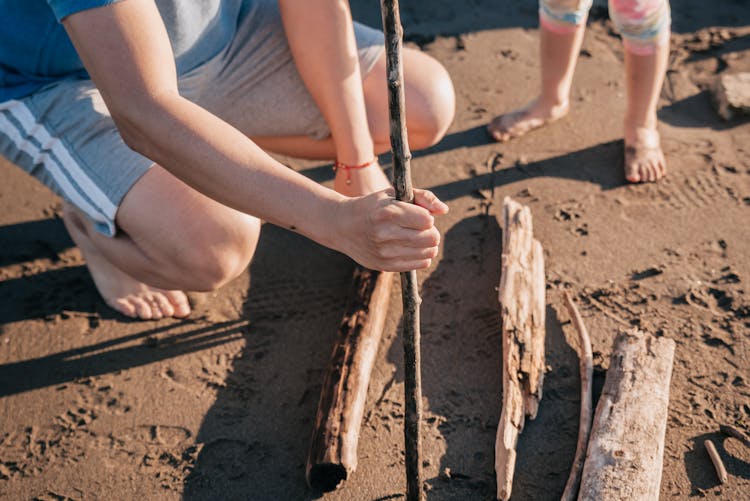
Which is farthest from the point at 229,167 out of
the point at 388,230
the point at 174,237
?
the point at 174,237

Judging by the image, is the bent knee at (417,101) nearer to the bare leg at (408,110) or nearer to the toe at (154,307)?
the bare leg at (408,110)

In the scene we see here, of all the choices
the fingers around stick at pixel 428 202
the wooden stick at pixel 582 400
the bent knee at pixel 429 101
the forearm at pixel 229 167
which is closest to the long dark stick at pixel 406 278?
the fingers around stick at pixel 428 202

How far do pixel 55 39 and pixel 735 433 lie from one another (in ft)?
7.82

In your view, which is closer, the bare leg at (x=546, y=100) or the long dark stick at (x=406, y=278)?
the long dark stick at (x=406, y=278)

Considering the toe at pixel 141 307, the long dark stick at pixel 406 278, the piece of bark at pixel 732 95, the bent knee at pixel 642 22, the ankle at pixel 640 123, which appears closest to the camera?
the long dark stick at pixel 406 278

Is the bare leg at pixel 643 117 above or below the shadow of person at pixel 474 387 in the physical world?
above

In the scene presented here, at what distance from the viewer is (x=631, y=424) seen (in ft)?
7.18

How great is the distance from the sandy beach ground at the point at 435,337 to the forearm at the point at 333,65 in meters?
0.56

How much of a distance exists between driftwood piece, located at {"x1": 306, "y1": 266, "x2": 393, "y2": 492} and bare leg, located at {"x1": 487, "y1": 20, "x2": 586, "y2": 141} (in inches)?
43.8

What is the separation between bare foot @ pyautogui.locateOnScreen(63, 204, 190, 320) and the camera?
2818 mm

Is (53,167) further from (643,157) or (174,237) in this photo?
(643,157)

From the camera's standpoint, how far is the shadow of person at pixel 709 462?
2199 mm

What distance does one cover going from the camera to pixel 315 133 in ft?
9.38

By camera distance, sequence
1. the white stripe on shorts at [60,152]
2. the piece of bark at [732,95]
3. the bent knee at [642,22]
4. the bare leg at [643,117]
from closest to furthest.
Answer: the white stripe on shorts at [60,152] < the bent knee at [642,22] < the bare leg at [643,117] < the piece of bark at [732,95]
